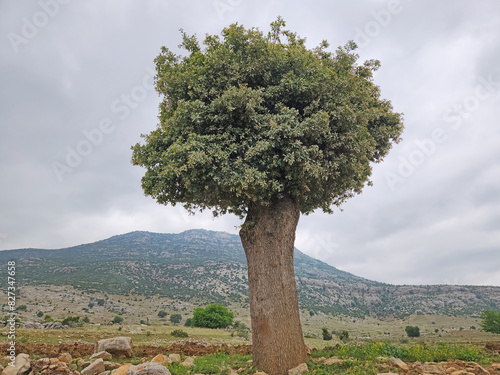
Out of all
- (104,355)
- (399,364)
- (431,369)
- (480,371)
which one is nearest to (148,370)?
(104,355)

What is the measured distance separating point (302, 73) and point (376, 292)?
305 ft

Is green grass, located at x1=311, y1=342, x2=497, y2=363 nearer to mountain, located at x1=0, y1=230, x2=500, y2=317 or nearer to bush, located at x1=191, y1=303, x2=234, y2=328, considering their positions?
bush, located at x1=191, y1=303, x2=234, y2=328

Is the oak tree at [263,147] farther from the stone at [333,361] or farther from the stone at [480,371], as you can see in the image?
the stone at [480,371]

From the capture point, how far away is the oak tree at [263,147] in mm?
9852

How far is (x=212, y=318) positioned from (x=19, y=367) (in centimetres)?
3912

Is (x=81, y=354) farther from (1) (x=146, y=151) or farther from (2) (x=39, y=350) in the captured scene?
(1) (x=146, y=151)

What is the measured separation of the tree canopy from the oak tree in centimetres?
4

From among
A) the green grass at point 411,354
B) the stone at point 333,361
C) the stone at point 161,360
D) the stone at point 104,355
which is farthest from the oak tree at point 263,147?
the stone at point 104,355

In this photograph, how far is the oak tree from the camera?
9.85 meters

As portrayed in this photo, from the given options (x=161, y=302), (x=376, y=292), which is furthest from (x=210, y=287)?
(x=376, y=292)

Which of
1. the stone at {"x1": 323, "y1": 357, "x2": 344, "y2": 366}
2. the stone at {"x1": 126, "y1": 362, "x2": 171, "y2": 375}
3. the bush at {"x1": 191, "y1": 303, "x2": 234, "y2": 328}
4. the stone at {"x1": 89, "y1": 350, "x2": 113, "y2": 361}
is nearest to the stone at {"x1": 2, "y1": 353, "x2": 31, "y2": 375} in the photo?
the stone at {"x1": 89, "y1": 350, "x2": 113, "y2": 361}

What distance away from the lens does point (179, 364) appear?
1050 cm

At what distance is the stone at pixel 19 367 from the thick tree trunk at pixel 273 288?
6602mm

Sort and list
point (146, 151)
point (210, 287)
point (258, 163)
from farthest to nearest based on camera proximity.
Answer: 1. point (210, 287)
2. point (146, 151)
3. point (258, 163)
